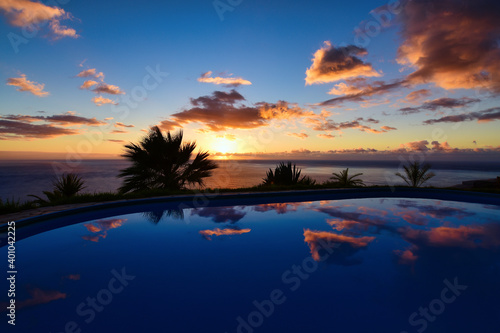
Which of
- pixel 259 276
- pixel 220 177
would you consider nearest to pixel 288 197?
pixel 259 276

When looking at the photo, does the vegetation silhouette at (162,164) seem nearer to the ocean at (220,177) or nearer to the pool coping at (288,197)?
the pool coping at (288,197)

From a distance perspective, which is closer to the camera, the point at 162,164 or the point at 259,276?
the point at 259,276

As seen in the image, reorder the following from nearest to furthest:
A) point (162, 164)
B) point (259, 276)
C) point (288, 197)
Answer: point (259, 276) → point (288, 197) → point (162, 164)

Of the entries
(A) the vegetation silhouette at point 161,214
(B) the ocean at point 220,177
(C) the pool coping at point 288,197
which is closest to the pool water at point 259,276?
(A) the vegetation silhouette at point 161,214

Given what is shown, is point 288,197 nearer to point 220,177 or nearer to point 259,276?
point 259,276

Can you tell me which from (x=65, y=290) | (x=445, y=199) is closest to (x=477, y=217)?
(x=445, y=199)

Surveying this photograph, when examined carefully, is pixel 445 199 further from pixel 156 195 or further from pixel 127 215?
pixel 127 215

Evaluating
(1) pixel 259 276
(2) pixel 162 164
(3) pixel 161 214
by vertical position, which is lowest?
(1) pixel 259 276

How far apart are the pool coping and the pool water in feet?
1.92

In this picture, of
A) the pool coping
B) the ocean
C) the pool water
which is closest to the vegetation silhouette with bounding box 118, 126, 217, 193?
Answer: the pool coping

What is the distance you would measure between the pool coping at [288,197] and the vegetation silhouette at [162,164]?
5.97ft

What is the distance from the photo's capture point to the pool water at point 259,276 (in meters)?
2.43

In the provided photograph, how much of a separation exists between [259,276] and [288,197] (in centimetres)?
570

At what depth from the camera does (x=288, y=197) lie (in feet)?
29.2
